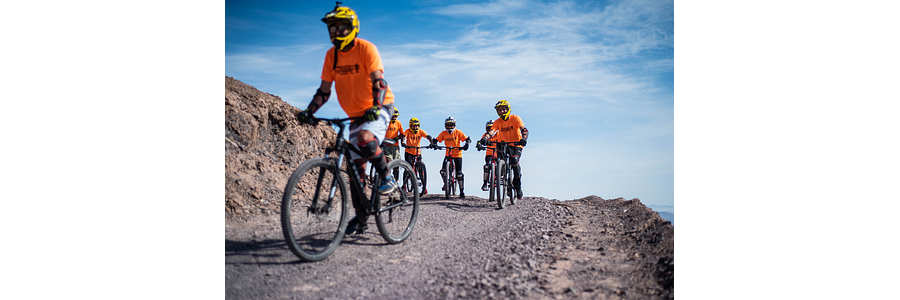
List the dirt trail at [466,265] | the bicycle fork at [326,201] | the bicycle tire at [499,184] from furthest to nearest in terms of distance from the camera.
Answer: the bicycle tire at [499,184] < the bicycle fork at [326,201] < the dirt trail at [466,265]

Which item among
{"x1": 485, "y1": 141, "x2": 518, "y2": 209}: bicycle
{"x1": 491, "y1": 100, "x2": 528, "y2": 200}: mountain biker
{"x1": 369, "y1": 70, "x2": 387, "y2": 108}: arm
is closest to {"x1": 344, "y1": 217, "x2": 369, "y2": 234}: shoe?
{"x1": 369, "y1": 70, "x2": 387, "y2": 108}: arm

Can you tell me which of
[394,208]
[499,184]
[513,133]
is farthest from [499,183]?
[394,208]

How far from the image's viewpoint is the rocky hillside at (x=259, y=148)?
584 centimetres

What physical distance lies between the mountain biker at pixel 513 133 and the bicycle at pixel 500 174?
0.18m

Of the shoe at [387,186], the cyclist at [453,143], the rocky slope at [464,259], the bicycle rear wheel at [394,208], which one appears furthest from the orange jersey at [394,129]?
the shoe at [387,186]

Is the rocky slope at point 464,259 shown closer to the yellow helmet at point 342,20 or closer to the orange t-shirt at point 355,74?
the orange t-shirt at point 355,74

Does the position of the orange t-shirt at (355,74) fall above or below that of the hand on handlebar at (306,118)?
above

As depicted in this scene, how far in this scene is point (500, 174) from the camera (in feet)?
27.2

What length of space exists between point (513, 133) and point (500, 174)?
1.78 metres

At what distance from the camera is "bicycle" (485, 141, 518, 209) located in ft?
27.1

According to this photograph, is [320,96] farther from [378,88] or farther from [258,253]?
[258,253]
